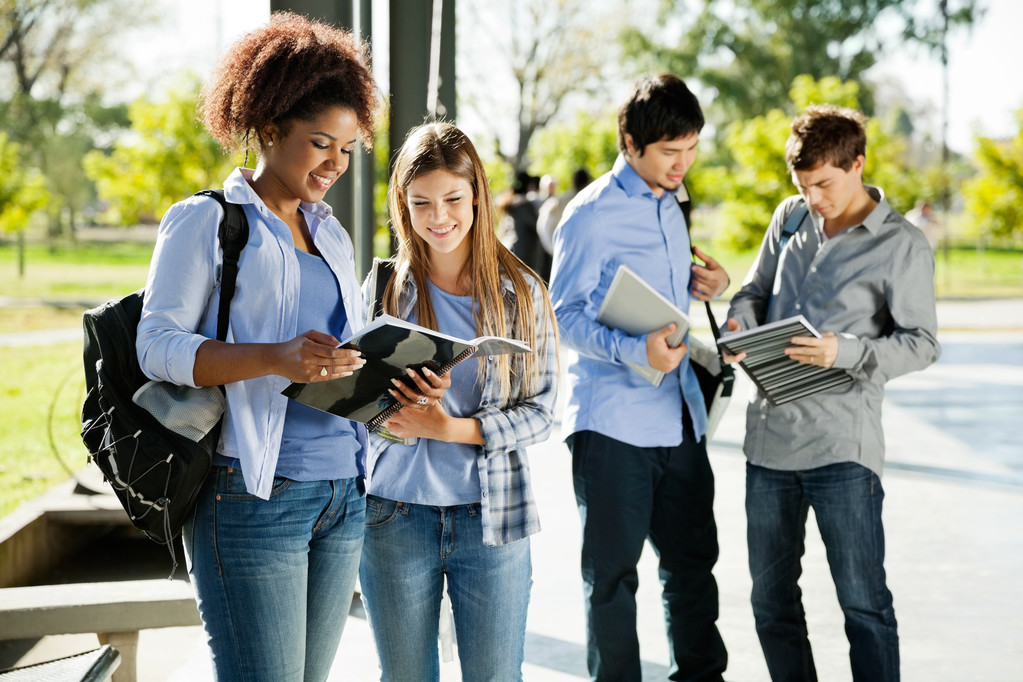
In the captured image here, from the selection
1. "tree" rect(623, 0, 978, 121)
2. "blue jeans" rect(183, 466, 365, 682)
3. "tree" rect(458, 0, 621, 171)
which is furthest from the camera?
"tree" rect(623, 0, 978, 121)

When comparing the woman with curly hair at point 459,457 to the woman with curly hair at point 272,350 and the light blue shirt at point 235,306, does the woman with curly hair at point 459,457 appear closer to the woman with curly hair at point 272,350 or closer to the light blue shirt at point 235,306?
the woman with curly hair at point 272,350

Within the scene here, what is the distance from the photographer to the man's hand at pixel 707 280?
2992 millimetres

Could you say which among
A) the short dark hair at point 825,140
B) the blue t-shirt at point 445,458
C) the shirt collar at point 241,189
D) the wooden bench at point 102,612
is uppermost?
the short dark hair at point 825,140

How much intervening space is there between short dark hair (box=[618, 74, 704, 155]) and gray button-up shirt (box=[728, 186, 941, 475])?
1.64 ft

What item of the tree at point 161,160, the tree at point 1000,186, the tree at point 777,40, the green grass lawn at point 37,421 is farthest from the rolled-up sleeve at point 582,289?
the tree at point 777,40

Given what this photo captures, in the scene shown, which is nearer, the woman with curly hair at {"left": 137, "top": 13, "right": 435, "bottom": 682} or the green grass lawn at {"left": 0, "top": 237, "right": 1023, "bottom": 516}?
the woman with curly hair at {"left": 137, "top": 13, "right": 435, "bottom": 682}

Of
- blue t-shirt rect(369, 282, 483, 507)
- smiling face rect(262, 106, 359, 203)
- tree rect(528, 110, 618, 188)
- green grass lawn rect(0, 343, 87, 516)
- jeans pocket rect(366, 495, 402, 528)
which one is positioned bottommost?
green grass lawn rect(0, 343, 87, 516)

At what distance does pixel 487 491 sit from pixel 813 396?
42.9 inches

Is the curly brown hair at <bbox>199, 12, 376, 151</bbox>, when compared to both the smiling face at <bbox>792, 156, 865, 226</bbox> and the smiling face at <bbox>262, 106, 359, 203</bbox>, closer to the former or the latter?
the smiling face at <bbox>262, 106, 359, 203</bbox>

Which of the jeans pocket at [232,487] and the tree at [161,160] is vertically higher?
the tree at [161,160]

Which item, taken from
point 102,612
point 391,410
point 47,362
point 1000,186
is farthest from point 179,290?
point 1000,186

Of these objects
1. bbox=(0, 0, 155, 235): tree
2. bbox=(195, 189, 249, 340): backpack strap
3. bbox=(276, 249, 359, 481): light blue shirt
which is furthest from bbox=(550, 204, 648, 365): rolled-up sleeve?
bbox=(0, 0, 155, 235): tree

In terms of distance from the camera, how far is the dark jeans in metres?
2.90

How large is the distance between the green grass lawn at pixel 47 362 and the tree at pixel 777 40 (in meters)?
18.3
